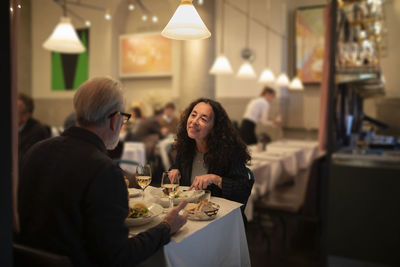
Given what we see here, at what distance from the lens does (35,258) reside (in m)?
1.08

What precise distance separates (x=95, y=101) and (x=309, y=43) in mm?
8522

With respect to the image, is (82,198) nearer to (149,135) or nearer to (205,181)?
(205,181)

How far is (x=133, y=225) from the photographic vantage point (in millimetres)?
1424

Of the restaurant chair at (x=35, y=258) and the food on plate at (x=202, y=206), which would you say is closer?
the restaurant chair at (x=35, y=258)

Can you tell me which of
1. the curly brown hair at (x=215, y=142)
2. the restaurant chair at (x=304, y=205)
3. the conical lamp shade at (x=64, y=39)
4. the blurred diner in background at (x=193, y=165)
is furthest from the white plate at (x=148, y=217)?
the conical lamp shade at (x=64, y=39)

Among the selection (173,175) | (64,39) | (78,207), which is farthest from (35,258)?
(64,39)

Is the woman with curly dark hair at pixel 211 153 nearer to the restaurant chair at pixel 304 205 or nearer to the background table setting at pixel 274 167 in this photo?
the background table setting at pixel 274 167

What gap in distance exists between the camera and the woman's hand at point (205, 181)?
65.8 inches

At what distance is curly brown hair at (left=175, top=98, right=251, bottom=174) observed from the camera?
174 centimetres

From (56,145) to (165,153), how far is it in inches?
185

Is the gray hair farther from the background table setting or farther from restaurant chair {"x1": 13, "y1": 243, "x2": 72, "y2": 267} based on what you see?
the background table setting

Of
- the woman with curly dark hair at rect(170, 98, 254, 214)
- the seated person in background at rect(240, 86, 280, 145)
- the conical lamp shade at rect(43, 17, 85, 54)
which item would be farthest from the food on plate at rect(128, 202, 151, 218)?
the seated person in background at rect(240, 86, 280, 145)

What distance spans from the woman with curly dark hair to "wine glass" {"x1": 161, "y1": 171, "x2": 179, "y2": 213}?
0.06 metres

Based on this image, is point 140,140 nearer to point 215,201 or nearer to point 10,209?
point 215,201
